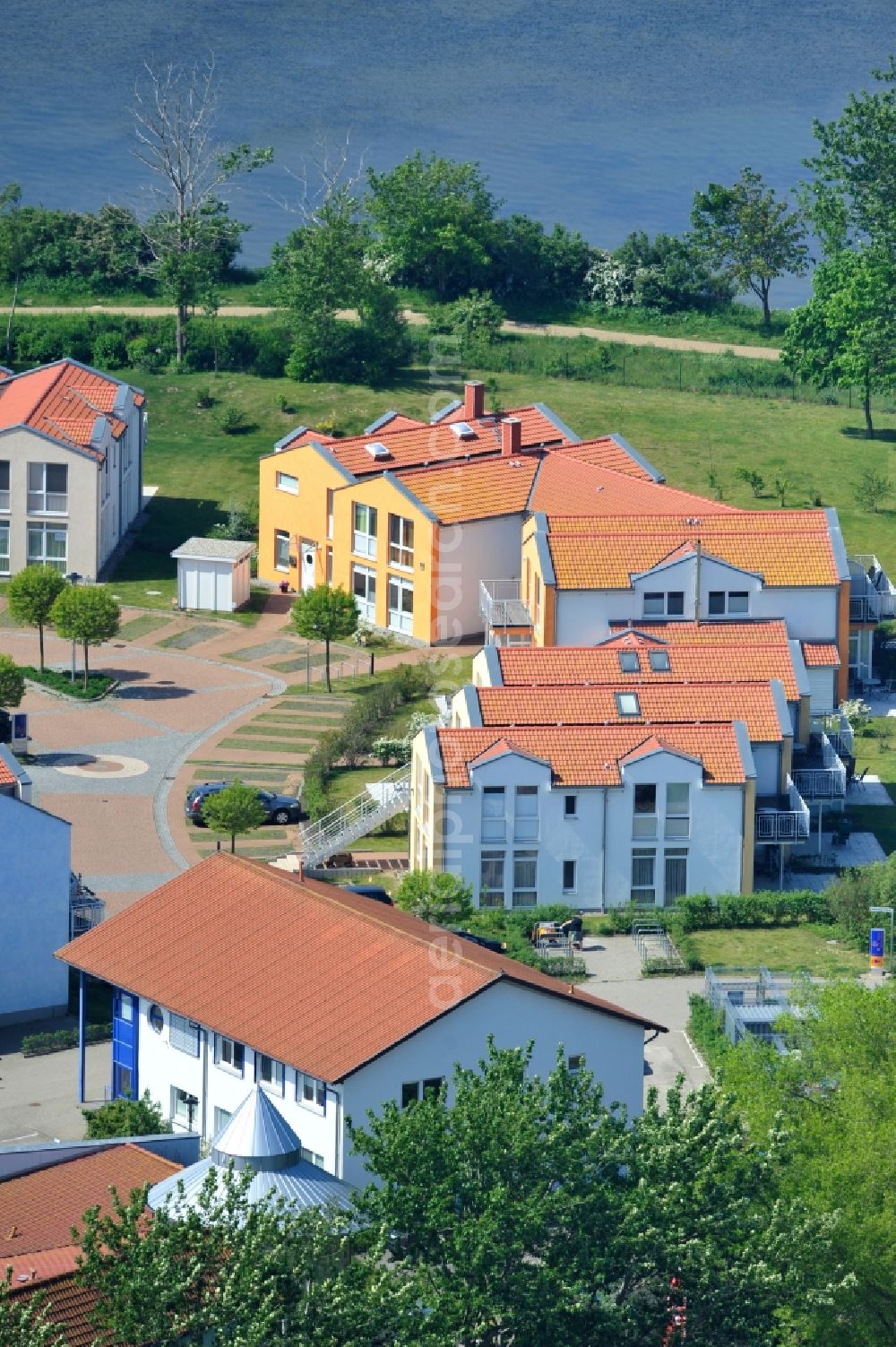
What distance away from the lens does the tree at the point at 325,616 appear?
97.4 metres

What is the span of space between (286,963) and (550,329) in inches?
3037

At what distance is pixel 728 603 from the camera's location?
91562 mm

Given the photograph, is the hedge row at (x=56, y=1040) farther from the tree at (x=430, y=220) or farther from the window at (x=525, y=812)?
the tree at (x=430, y=220)

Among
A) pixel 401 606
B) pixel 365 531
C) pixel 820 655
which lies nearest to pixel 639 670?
pixel 820 655

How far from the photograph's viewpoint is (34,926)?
72750 millimetres

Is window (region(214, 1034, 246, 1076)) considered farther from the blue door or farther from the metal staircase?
the metal staircase

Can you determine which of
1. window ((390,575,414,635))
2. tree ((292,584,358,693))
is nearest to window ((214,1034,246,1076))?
tree ((292,584,358,693))

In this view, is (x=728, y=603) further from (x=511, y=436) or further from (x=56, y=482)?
(x=56, y=482)

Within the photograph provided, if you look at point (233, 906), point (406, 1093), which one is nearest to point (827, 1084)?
point (406, 1093)

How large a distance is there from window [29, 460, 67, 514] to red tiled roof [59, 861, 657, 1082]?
4226 centimetres

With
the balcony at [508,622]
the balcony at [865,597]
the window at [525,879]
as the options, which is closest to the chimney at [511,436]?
→ the balcony at [508,622]

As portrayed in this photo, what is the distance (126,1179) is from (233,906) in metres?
11.5

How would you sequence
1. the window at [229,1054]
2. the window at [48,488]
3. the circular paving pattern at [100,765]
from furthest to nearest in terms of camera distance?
the window at [48,488], the circular paving pattern at [100,765], the window at [229,1054]

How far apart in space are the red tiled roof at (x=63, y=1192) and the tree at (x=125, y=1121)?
111 inches
